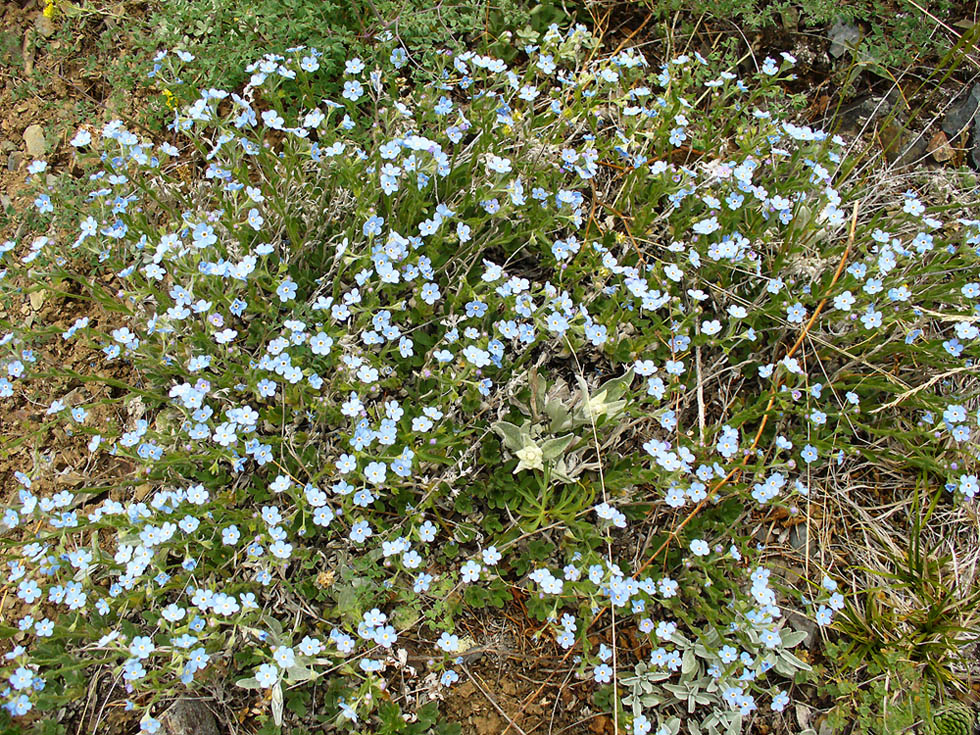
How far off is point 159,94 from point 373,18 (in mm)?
1420

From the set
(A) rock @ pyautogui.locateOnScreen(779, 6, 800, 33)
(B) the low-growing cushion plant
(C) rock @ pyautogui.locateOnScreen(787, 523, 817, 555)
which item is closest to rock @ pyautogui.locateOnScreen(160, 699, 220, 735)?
(B) the low-growing cushion plant

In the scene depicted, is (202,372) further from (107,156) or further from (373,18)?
(373,18)

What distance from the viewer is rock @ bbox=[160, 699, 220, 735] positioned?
A: 3.03 meters

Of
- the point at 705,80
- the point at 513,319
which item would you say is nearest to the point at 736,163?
the point at 705,80

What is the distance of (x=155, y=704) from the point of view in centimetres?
315

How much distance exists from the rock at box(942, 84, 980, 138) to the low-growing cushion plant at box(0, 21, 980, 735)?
0.77 metres

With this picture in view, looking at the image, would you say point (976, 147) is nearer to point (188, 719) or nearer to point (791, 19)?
point (791, 19)

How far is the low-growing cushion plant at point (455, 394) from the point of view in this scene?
126 inches

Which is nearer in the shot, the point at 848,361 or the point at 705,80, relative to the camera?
the point at 848,361

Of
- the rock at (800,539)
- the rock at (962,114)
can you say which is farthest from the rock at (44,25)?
the rock at (962,114)

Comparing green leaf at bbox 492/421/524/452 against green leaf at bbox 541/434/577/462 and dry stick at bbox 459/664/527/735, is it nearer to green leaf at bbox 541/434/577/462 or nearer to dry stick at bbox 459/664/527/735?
green leaf at bbox 541/434/577/462

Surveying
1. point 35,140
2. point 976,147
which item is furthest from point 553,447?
point 35,140

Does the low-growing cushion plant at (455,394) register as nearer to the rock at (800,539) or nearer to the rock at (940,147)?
the rock at (800,539)

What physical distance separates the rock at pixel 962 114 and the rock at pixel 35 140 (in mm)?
5689
